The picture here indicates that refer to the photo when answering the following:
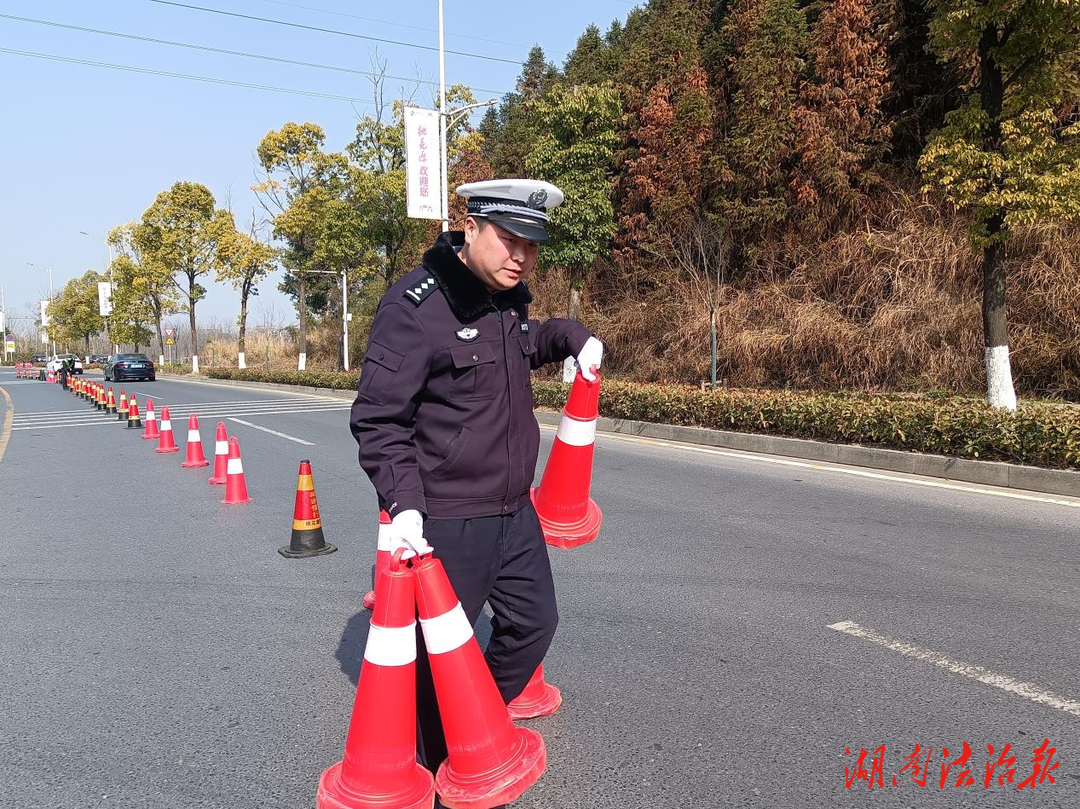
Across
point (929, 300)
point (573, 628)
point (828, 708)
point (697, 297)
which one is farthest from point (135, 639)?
point (697, 297)

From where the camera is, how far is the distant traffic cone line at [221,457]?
8438 millimetres

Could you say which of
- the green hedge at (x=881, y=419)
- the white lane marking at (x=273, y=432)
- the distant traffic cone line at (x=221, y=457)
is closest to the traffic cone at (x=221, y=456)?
the distant traffic cone line at (x=221, y=457)

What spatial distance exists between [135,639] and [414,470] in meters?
2.76

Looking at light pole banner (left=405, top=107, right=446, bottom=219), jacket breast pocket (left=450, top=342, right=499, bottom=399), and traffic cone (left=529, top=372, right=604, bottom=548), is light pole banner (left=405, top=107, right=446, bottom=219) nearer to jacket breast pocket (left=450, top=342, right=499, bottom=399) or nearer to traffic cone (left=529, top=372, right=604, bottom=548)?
traffic cone (left=529, top=372, right=604, bottom=548)

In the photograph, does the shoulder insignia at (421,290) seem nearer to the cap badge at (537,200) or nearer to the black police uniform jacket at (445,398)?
the black police uniform jacket at (445,398)

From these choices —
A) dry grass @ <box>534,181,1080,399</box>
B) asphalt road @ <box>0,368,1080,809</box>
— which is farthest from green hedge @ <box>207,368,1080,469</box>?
dry grass @ <box>534,181,1080,399</box>

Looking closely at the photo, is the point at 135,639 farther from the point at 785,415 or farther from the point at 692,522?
the point at 785,415

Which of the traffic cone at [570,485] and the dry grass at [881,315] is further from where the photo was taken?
the dry grass at [881,315]

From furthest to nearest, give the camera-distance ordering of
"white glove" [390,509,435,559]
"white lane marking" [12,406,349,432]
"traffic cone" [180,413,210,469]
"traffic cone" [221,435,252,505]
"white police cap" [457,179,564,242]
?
"white lane marking" [12,406,349,432] < "traffic cone" [180,413,210,469] < "traffic cone" [221,435,252,505] < "white police cap" [457,179,564,242] < "white glove" [390,509,435,559]

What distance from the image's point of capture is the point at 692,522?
6402 mm

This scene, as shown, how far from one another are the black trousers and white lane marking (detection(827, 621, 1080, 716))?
2051mm

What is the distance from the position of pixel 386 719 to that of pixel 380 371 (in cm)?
100

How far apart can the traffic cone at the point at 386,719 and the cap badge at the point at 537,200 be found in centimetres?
114

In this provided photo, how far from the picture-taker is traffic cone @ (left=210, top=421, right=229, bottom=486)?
844 centimetres
